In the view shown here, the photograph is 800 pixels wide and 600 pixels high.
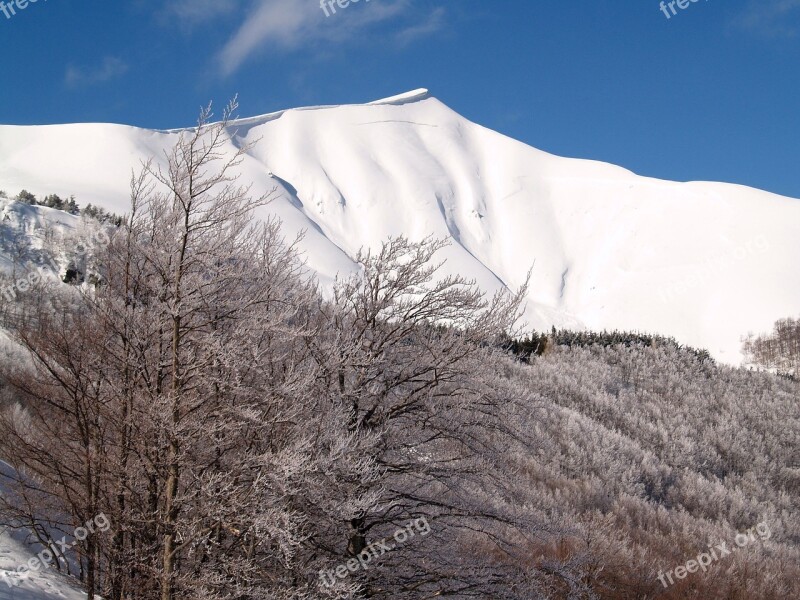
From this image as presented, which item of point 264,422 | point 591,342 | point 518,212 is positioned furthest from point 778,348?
point 518,212

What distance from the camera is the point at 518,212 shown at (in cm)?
10369

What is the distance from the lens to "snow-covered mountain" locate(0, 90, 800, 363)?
72.4 metres

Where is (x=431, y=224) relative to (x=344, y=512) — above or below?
above

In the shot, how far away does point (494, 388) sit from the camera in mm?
9938

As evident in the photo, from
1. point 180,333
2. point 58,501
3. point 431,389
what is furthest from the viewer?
point 58,501

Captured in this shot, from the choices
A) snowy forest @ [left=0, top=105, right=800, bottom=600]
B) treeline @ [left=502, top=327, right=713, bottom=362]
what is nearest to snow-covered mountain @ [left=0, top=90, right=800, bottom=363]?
treeline @ [left=502, top=327, right=713, bottom=362]

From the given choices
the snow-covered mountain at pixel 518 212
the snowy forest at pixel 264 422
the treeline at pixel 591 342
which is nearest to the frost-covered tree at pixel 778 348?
the snow-covered mountain at pixel 518 212

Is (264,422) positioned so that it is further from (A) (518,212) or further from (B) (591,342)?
(A) (518,212)

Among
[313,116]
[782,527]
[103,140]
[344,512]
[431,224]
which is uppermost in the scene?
[313,116]

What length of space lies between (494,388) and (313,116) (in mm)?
131595

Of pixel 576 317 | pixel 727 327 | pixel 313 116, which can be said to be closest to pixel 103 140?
pixel 313 116

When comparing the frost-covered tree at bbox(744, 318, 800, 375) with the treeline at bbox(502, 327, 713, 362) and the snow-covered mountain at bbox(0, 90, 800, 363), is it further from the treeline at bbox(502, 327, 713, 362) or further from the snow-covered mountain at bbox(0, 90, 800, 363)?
the treeline at bbox(502, 327, 713, 362)

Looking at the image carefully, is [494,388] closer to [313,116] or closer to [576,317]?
[576,317]

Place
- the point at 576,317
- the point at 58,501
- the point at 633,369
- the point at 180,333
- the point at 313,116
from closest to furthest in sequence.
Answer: the point at 180,333, the point at 58,501, the point at 633,369, the point at 576,317, the point at 313,116
